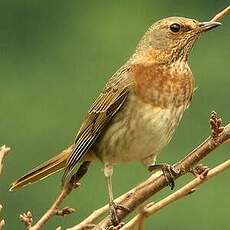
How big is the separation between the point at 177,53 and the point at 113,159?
13.9 inches

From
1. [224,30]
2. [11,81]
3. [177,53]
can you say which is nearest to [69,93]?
[11,81]

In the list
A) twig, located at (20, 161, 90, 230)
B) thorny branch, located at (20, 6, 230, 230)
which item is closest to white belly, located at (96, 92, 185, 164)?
twig, located at (20, 161, 90, 230)

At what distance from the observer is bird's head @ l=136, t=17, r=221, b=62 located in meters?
3.60

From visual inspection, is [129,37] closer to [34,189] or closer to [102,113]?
[34,189]

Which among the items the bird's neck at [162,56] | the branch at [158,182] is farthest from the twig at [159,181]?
the bird's neck at [162,56]

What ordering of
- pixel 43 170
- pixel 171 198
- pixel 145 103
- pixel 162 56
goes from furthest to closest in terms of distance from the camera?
pixel 162 56, pixel 145 103, pixel 43 170, pixel 171 198

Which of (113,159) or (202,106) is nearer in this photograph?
(113,159)

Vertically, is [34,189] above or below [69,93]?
below

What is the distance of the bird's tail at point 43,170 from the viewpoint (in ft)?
10.4

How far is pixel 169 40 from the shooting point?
3.68 metres

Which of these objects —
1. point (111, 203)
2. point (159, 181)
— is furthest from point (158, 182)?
point (111, 203)

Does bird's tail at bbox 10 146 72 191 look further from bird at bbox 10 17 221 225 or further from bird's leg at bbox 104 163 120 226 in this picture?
bird's leg at bbox 104 163 120 226

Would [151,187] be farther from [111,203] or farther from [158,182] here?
[111,203]

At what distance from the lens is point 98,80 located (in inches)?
524
